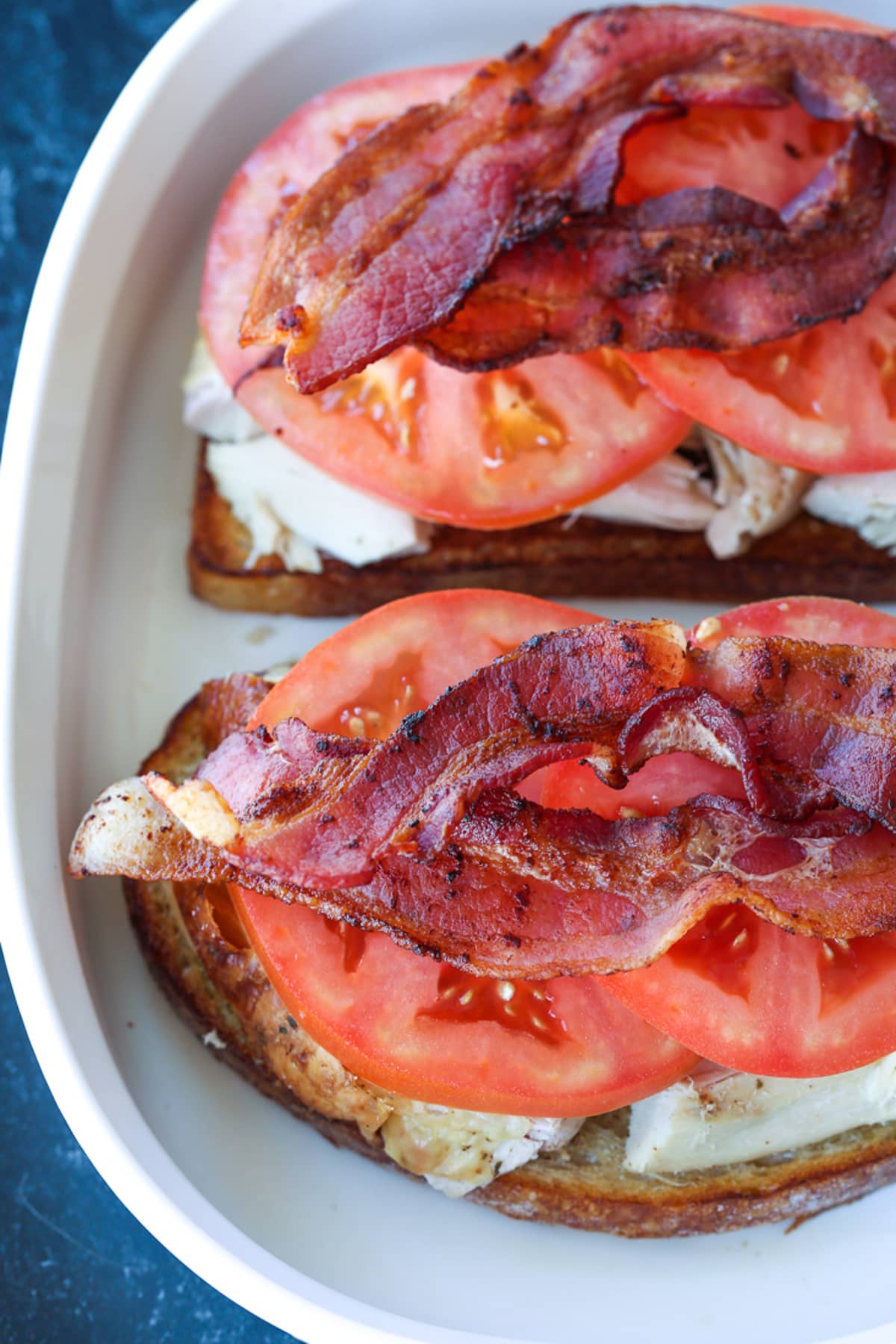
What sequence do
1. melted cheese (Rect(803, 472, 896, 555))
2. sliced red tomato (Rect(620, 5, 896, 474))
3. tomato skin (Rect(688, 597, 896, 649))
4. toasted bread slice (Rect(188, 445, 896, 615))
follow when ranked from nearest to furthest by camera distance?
tomato skin (Rect(688, 597, 896, 649)) → sliced red tomato (Rect(620, 5, 896, 474)) → melted cheese (Rect(803, 472, 896, 555)) → toasted bread slice (Rect(188, 445, 896, 615))

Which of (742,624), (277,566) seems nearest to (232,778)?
(277,566)

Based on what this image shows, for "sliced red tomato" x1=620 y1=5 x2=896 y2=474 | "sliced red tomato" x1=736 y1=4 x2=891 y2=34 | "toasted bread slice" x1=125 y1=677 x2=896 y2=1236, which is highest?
"sliced red tomato" x1=736 y1=4 x2=891 y2=34

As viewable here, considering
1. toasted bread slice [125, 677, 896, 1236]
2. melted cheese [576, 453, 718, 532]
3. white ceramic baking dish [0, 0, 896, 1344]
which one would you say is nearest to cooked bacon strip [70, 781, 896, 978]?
toasted bread slice [125, 677, 896, 1236]

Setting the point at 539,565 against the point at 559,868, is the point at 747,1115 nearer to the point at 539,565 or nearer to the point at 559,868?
the point at 559,868

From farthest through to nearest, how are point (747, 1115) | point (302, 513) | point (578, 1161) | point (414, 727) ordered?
1. point (302, 513)
2. point (578, 1161)
3. point (747, 1115)
4. point (414, 727)

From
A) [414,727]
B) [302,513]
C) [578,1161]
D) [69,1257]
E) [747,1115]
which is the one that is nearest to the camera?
[414,727]

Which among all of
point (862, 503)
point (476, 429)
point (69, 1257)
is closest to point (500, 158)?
point (476, 429)

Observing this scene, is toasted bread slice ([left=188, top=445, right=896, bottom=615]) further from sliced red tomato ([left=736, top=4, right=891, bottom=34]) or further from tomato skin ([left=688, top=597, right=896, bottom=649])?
sliced red tomato ([left=736, top=4, right=891, bottom=34])
